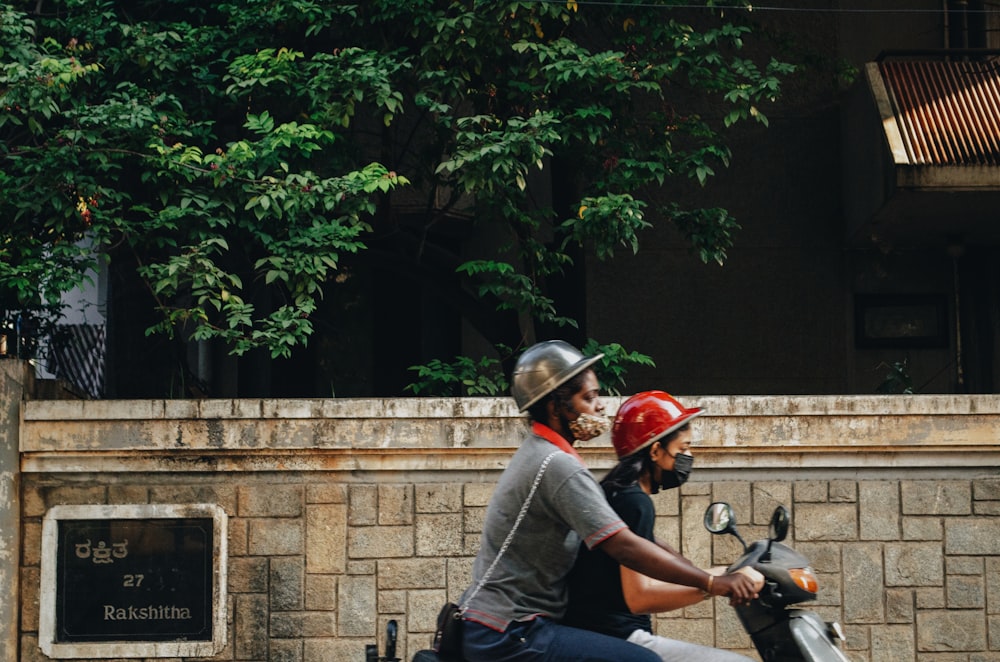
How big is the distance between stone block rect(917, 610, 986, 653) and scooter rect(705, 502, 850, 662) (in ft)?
16.1

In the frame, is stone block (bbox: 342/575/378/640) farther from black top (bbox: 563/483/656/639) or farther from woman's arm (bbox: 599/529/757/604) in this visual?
woman's arm (bbox: 599/529/757/604)

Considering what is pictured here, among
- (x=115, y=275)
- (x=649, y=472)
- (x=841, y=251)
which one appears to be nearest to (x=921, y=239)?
(x=841, y=251)

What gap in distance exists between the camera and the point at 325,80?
9.10m

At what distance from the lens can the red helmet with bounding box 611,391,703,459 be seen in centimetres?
443

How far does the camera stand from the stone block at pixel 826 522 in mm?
8766

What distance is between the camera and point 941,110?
1158cm

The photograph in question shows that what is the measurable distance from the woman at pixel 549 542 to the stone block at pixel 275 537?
15.5ft

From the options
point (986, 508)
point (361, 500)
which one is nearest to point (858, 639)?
point (986, 508)

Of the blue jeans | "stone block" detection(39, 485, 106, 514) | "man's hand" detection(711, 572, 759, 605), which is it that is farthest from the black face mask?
"stone block" detection(39, 485, 106, 514)

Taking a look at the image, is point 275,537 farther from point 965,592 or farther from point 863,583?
point 965,592

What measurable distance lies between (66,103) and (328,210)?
83.3 inches

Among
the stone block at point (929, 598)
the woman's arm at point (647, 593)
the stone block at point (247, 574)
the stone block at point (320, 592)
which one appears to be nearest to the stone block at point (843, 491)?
the stone block at point (929, 598)

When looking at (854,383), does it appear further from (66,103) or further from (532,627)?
(532,627)

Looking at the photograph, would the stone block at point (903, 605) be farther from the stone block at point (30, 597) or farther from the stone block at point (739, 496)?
the stone block at point (30, 597)
